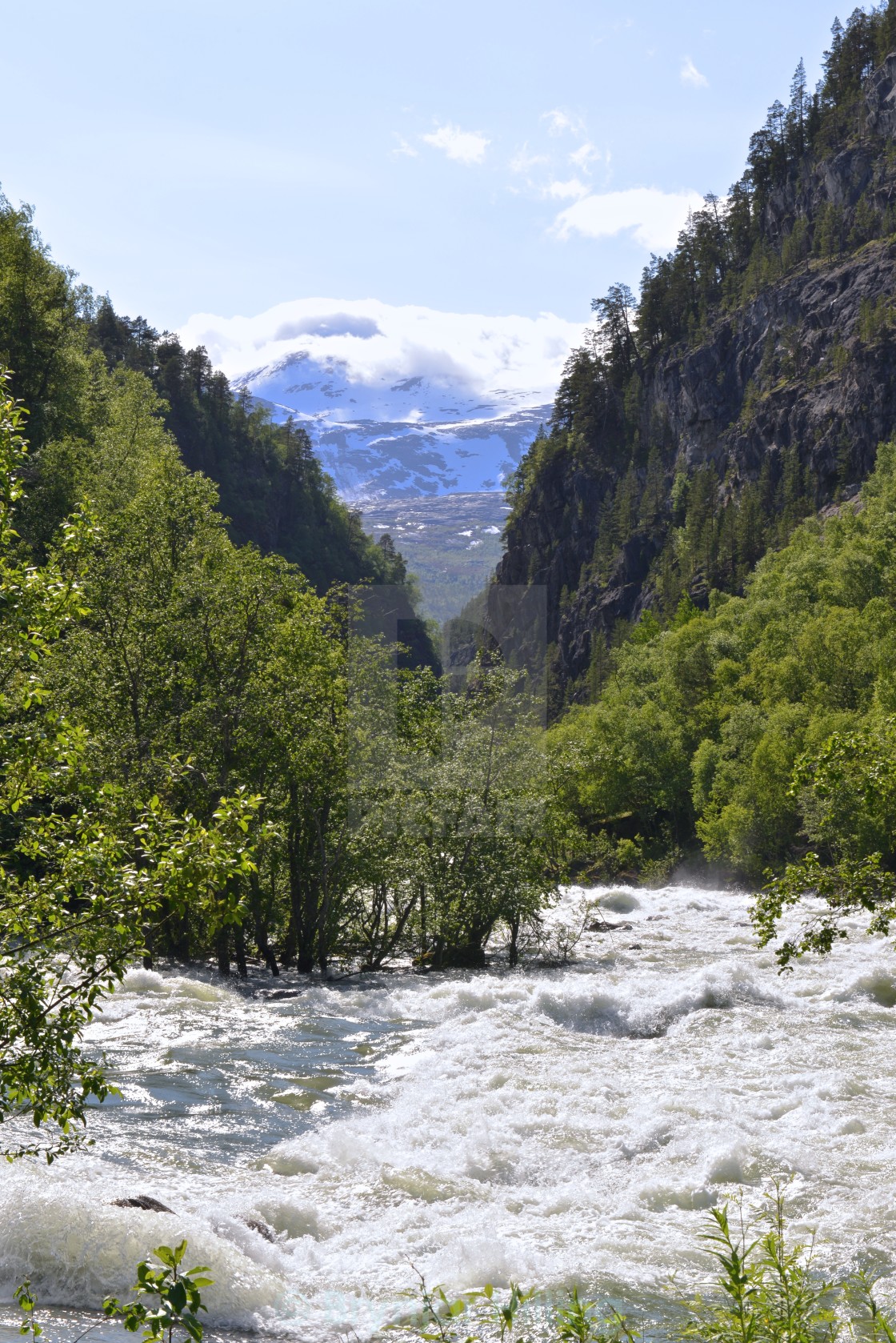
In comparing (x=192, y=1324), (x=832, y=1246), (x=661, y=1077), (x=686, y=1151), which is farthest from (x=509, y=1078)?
(x=192, y=1324)

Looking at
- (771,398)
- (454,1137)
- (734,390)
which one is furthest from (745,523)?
(454,1137)

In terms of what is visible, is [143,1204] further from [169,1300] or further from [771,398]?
[771,398]

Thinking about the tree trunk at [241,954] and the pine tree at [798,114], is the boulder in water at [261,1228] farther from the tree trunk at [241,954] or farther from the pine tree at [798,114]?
the pine tree at [798,114]

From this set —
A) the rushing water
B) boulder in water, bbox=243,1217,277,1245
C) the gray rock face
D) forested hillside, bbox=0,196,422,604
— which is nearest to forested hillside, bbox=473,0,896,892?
the gray rock face

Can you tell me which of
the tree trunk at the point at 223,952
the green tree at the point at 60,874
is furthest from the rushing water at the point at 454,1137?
the green tree at the point at 60,874

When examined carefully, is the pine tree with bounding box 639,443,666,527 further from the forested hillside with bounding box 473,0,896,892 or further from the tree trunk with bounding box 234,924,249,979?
the tree trunk with bounding box 234,924,249,979

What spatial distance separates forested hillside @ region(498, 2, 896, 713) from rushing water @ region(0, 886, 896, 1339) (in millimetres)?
101765

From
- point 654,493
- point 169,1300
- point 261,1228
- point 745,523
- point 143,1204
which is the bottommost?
point 261,1228

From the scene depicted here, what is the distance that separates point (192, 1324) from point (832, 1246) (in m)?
10.4

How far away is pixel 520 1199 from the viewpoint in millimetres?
13688

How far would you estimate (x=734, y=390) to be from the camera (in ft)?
468

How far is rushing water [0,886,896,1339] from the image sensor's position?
11352mm

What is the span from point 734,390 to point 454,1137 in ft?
459

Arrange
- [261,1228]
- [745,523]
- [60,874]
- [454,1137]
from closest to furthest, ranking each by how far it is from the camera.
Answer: [60,874], [261,1228], [454,1137], [745,523]
